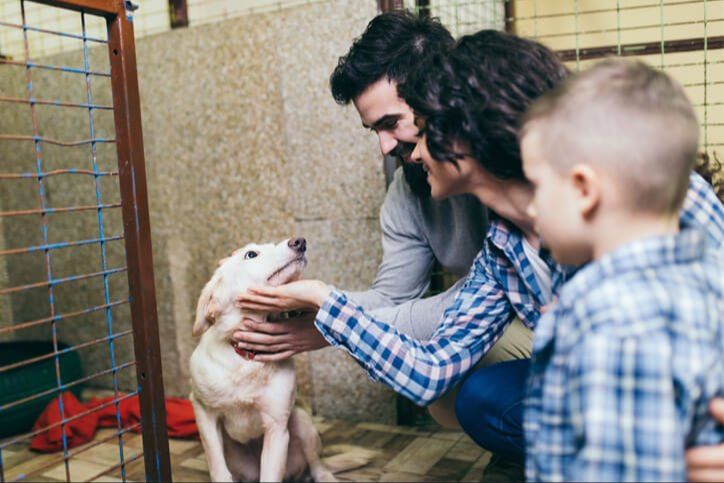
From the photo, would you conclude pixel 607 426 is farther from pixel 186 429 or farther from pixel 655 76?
pixel 186 429

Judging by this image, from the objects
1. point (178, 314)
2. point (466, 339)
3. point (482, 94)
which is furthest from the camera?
point (178, 314)

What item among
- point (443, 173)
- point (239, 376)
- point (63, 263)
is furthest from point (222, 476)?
point (63, 263)

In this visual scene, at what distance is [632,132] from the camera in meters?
0.87

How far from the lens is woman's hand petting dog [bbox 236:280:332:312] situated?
4.69ft

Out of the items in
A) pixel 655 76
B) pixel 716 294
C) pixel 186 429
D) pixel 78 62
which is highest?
pixel 78 62

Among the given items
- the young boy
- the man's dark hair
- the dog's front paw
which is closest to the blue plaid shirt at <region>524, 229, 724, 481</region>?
the young boy

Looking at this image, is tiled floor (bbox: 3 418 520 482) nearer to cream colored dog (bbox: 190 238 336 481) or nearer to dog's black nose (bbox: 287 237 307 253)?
cream colored dog (bbox: 190 238 336 481)

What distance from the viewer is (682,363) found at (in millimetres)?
833

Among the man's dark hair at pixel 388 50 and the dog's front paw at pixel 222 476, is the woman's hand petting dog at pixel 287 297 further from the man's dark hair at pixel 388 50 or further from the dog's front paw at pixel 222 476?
the man's dark hair at pixel 388 50

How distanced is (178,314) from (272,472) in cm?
125

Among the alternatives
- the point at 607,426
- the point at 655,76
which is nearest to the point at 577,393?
the point at 607,426

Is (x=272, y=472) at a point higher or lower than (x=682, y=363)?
lower

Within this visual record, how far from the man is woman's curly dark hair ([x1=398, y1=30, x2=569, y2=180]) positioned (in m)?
0.39

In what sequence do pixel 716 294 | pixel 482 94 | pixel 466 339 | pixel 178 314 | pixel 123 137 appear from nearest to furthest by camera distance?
pixel 716 294, pixel 482 94, pixel 466 339, pixel 123 137, pixel 178 314
